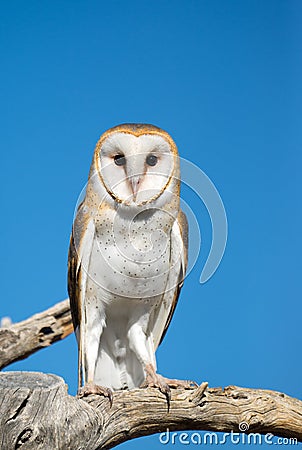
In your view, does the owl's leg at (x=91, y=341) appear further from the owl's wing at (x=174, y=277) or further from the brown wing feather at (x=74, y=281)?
the owl's wing at (x=174, y=277)

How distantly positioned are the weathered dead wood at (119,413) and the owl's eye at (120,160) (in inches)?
24.9

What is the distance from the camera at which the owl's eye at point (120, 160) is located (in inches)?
72.8

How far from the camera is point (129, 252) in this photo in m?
1.90

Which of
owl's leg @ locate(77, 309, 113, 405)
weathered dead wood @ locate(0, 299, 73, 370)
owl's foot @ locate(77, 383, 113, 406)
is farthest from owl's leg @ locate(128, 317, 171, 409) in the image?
weathered dead wood @ locate(0, 299, 73, 370)

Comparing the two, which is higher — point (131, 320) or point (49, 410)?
point (131, 320)

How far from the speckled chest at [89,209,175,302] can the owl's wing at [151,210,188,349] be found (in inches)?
1.6

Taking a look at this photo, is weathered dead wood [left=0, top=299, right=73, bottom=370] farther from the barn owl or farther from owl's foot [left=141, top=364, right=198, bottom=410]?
owl's foot [left=141, top=364, right=198, bottom=410]

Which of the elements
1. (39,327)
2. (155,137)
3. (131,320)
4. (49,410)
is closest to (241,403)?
(131,320)

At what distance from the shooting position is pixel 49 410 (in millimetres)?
1431

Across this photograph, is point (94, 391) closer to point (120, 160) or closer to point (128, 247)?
point (128, 247)

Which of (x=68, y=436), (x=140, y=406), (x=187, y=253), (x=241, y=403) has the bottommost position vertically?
(x=68, y=436)

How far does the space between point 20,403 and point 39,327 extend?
1.24 meters

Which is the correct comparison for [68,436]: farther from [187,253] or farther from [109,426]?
[187,253]

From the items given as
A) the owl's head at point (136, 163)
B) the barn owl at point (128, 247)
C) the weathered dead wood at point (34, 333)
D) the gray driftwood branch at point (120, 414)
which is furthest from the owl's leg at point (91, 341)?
the weathered dead wood at point (34, 333)
